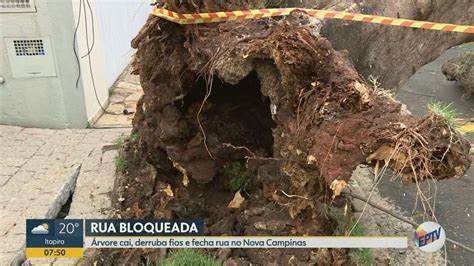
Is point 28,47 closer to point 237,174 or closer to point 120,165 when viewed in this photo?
point 120,165

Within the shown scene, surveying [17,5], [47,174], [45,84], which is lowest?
[47,174]

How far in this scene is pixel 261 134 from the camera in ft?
12.7

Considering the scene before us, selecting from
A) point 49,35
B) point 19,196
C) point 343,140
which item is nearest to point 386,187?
point 343,140

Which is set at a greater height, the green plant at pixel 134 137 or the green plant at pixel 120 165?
the green plant at pixel 134 137

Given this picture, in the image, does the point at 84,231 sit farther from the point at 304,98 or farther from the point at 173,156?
the point at 304,98

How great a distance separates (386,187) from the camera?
4918 mm

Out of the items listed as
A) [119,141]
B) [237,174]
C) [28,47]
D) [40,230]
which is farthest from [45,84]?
[237,174]

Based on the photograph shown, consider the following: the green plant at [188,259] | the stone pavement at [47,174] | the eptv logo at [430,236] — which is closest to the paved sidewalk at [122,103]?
the stone pavement at [47,174]

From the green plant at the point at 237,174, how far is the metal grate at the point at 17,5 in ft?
9.43

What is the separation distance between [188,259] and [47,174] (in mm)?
1989

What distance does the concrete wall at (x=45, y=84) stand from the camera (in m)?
5.37

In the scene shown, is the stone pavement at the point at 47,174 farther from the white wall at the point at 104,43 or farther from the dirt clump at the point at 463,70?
the dirt clump at the point at 463,70

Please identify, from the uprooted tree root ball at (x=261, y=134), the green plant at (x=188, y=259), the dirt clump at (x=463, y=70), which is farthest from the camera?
the dirt clump at (x=463, y=70)

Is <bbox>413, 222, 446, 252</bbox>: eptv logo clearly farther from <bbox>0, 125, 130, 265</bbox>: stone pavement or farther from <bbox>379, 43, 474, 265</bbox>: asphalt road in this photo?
<bbox>0, 125, 130, 265</bbox>: stone pavement
